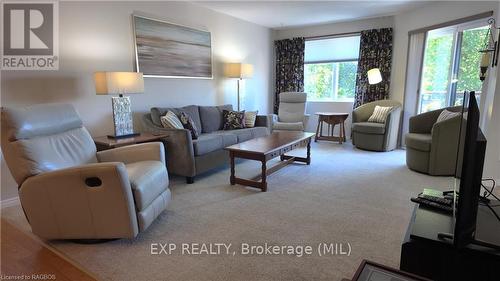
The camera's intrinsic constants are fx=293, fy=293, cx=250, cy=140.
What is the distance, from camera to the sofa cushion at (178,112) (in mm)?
3650

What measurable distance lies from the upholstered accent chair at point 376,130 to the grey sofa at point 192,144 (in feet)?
6.58

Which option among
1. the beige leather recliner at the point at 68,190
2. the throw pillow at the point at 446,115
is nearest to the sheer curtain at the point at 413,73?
the throw pillow at the point at 446,115

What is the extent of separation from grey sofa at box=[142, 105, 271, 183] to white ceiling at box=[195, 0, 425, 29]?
176cm

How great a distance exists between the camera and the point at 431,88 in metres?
4.88

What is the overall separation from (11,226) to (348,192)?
302 cm

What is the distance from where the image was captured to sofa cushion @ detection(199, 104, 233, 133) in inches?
171

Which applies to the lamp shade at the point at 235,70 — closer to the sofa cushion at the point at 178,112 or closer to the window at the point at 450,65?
the sofa cushion at the point at 178,112

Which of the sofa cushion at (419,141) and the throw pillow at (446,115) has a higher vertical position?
the throw pillow at (446,115)

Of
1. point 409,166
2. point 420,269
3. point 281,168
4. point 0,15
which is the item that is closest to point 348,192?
point 281,168

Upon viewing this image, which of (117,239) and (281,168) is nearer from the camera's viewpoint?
(117,239)

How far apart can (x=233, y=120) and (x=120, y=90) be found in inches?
72.6

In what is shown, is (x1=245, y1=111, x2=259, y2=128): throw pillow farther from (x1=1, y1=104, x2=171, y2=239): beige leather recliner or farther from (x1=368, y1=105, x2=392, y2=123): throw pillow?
(x1=1, y1=104, x2=171, y2=239): beige leather recliner

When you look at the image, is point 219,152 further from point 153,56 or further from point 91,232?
point 91,232

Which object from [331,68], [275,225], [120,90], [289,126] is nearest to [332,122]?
[289,126]
